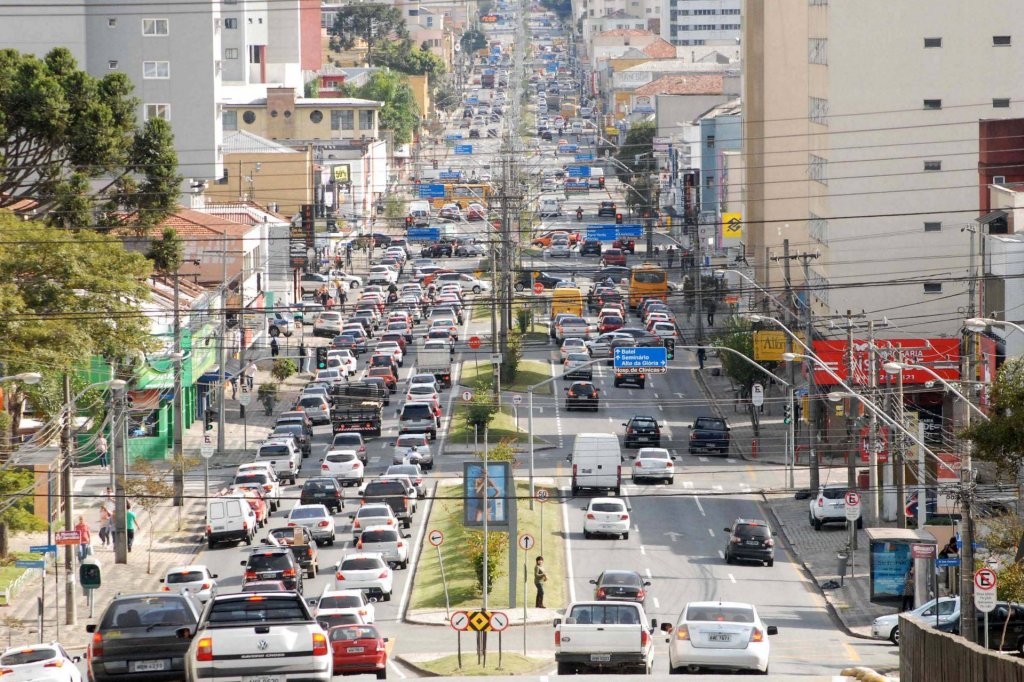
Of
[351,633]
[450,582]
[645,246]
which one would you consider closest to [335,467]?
[450,582]

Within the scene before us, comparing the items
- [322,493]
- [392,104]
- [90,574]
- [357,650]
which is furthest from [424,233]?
[357,650]

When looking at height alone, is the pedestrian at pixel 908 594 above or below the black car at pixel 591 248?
below

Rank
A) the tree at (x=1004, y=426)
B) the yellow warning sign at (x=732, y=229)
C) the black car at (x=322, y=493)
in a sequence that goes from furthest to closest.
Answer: the yellow warning sign at (x=732, y=229), the black car at (x=322, y=493), the tree at (x=1004, y=426)

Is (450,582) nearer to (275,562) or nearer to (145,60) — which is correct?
(275,562)

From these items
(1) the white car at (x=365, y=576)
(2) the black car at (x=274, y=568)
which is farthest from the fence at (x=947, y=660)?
(1) the white car at (x=365, y=576)

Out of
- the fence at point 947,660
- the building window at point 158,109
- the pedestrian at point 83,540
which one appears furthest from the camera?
the building window at point 158,109

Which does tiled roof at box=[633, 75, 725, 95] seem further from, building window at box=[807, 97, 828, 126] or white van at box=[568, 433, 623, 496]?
white van at box=[568, 433, 623, 496]

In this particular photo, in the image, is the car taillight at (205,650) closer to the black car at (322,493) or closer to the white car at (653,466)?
the black car at (322,493)
